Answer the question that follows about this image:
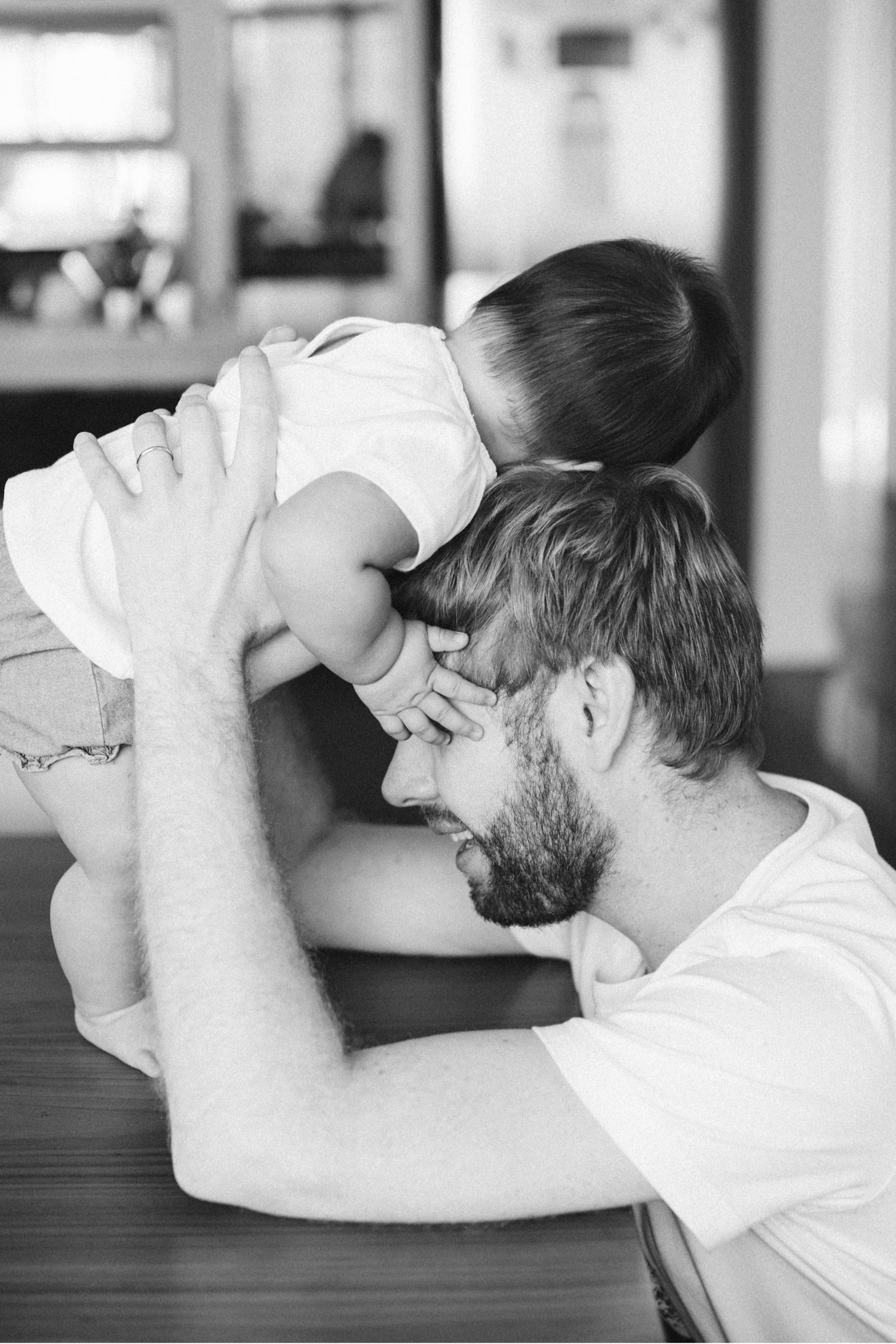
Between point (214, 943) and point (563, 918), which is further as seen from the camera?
point (563, 918)

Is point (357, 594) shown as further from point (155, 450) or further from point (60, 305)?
point (60, 305)

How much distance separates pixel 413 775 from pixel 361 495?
0.84ft

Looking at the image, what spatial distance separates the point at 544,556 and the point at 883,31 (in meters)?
6.33

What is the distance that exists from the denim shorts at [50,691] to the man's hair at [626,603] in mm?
320

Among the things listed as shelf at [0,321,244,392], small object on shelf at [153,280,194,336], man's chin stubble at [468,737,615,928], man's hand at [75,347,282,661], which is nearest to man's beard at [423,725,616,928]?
man's chin stubble at [468,737,615,928]

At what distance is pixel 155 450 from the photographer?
1.17 metres

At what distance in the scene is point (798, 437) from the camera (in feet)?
16.1

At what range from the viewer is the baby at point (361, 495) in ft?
3.68

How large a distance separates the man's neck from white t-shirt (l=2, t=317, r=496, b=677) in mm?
282

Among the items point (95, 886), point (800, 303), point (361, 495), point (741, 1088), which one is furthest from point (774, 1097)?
point (800, 303)

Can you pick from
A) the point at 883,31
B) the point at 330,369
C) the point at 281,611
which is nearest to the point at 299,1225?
the point at 281,611

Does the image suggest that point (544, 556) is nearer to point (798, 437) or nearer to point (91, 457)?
point (91, 457)

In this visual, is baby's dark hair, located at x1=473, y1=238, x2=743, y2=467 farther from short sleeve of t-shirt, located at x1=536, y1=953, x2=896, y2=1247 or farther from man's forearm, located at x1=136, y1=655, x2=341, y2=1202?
short sleeve of t-shirt, located at x1=536, y1=953, x2=896, y2=1247

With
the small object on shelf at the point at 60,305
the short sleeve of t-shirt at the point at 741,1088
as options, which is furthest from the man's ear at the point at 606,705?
the small object on shelf at the point at 60,305
